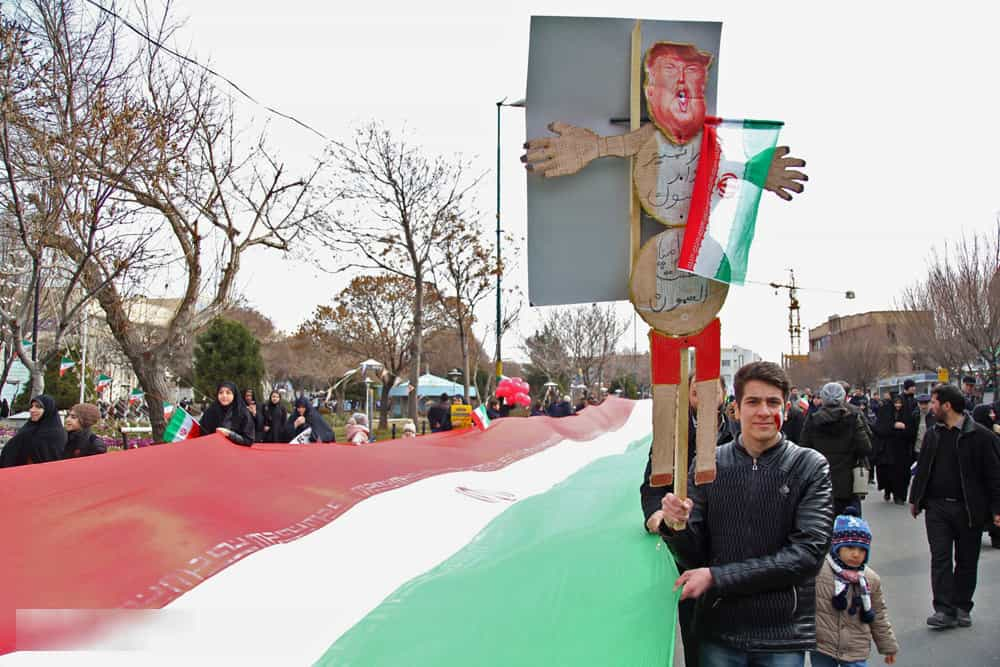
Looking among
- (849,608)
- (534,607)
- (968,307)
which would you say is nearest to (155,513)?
(534,607)

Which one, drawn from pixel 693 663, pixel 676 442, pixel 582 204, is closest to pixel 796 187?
pixel 582 204

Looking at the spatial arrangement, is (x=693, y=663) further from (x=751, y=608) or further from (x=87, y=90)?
(x=87, y=90)

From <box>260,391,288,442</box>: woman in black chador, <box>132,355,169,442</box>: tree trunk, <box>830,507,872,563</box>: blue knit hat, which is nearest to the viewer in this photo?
<box>830,507,872,563</box>: blue knit hat

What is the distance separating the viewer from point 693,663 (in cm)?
341

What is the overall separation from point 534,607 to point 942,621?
177 inches

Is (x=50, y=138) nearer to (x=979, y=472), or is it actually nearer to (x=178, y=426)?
(x=178, y=426)

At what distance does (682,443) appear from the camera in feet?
10.3

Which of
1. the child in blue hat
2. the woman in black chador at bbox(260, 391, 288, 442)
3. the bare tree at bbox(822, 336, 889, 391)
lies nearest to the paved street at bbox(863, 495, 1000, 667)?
the child in blue hat

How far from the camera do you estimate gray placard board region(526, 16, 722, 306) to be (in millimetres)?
3588

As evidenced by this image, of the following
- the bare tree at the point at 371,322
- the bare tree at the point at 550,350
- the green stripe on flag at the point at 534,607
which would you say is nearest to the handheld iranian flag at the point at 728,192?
the green stripe on flag at the point at 534,607

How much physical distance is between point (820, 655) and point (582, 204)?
2.76 meters

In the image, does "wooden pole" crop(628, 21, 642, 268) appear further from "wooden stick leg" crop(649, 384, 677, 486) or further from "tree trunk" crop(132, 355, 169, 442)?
"tree trunk" crop(132, 355, 169, 442)

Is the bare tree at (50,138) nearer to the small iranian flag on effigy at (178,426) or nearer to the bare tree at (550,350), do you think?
the small iranian flag on effigy at (178,426)

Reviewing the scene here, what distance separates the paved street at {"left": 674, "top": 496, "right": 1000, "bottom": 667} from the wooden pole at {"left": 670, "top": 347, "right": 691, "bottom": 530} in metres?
3.38
